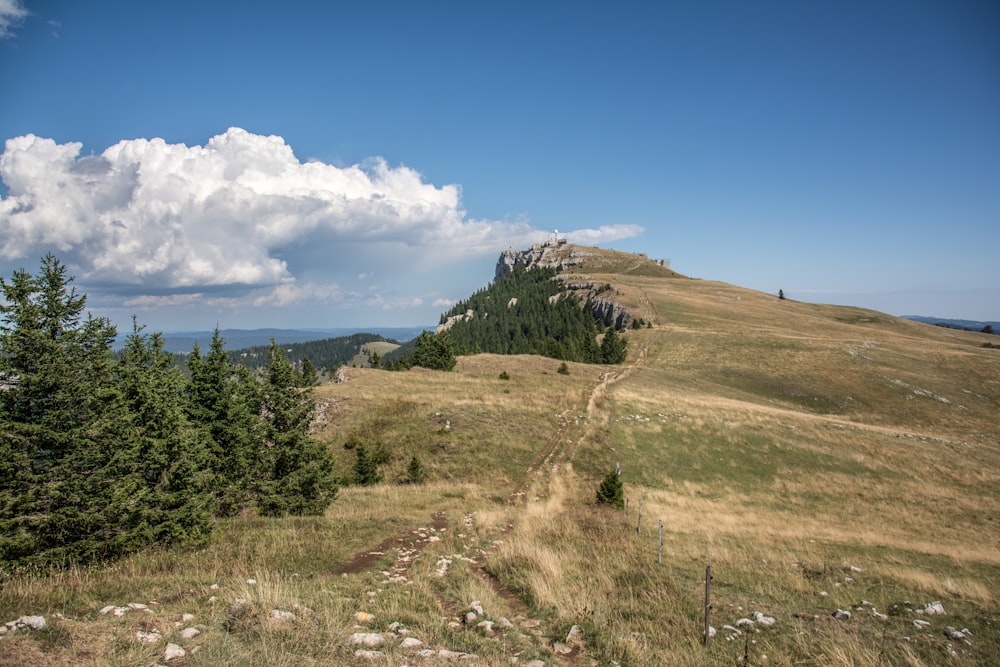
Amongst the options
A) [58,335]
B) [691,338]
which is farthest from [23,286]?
[691,338]

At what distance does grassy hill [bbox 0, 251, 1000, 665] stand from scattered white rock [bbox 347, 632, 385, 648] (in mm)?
154

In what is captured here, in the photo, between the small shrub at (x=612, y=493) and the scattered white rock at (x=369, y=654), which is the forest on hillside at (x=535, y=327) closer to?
the small shrub at (x=612, y=493)

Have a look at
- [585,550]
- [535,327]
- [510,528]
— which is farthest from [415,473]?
[535,327]

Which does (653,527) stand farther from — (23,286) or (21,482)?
(23,286)

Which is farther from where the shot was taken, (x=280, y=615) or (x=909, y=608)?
(x=909, y=608)

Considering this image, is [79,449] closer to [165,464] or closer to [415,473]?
[165,464]

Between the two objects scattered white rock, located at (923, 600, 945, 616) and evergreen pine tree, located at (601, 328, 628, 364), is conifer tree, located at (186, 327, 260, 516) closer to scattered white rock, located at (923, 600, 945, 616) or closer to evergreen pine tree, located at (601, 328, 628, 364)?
scattered white rock, located at (923, 600, 945, 616)

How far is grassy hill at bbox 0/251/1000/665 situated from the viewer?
7.97 m

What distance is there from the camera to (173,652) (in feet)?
21.0

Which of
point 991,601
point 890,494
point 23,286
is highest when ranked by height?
point 23,286

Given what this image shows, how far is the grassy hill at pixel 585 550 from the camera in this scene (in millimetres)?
7969

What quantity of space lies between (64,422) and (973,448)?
197ft

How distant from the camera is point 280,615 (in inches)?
306

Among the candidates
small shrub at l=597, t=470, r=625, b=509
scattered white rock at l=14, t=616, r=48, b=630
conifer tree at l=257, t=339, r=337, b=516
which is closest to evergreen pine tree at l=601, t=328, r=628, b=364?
small shrub at l=597, t=470, r=625, b=509
